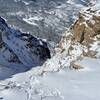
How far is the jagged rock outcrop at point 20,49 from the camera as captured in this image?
10083 cm

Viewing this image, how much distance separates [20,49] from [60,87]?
96.0 metres

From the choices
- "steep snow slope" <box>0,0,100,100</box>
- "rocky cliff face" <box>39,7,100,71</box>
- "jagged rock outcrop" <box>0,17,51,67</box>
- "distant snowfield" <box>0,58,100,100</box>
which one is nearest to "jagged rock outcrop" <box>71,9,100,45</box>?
"rocky cliff face" <box>39,7,100,71</box>

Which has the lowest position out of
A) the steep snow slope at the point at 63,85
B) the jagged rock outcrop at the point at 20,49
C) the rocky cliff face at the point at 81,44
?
the jagged rock outcrop at the point at 20,49

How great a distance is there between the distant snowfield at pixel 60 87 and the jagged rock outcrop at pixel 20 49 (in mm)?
80681

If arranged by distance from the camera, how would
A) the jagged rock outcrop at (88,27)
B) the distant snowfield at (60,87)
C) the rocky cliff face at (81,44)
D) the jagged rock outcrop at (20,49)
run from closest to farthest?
the distant snowfield at (60,87) → the rocky cliff face at (81,44) → the jagged rock outcrop at (88,27) → the jagged rock outcrop at (20,49)

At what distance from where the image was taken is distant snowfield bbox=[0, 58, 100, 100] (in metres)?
13.8

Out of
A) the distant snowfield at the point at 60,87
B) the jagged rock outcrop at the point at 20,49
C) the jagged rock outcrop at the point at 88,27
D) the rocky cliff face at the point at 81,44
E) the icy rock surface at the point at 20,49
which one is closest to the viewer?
the distant snowfield at the point at 60,87

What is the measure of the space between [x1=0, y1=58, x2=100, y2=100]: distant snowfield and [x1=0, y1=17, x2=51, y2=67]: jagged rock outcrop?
265 ft

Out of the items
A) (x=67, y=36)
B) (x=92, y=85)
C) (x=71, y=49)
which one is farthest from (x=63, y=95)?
(x=67, y=36)

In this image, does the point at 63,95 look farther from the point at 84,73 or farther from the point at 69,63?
the point at 69,63

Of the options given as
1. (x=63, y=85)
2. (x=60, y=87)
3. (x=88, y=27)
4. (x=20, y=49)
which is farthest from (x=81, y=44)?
(x=20, y=49)

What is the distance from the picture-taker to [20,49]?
110 metres

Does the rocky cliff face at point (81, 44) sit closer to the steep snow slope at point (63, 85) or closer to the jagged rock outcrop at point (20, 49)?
the steep snow slope at point (63, 85)

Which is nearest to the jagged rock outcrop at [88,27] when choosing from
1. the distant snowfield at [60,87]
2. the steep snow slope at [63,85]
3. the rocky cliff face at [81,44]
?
the rocky cliff face at [81,44]
